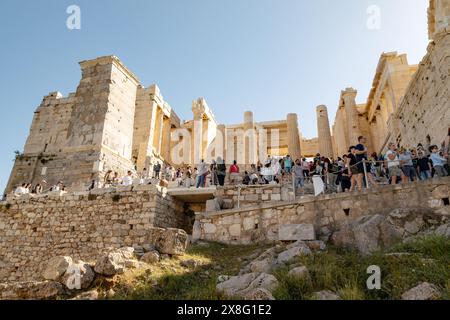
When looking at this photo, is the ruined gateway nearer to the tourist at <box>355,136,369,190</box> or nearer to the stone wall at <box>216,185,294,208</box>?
the stone wall at <box>216,185,294,208</box>

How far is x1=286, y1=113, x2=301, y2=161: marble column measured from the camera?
2641 cm

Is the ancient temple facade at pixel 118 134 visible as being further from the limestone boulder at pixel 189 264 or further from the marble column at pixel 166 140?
the limestone boulder at pixel 189 264

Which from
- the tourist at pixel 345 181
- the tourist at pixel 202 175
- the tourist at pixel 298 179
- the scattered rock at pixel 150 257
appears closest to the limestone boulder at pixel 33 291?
the scattered rock at pixel 150 257

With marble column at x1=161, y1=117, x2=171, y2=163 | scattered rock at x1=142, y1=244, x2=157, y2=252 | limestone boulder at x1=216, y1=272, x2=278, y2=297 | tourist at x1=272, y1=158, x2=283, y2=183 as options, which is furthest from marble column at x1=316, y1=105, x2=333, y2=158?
limestone boulder at x1=216, y1=272, x2=278, y2=297

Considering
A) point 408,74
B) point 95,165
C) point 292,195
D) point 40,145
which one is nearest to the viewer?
point 292,195

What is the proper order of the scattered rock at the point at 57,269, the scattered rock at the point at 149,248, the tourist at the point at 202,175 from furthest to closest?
the tourist at the point at 202,175
the scattered rock at the point at 149,248
the scattered rock at the point at 57,269

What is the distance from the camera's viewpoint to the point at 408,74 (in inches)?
808

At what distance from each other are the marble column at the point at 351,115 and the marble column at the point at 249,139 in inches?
330

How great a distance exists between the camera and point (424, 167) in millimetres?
9320

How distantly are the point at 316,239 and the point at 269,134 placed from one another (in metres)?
23.8

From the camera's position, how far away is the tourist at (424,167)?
9.31 metres

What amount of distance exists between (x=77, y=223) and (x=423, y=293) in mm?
11969

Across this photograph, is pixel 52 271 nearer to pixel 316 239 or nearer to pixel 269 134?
pixel 316 239
